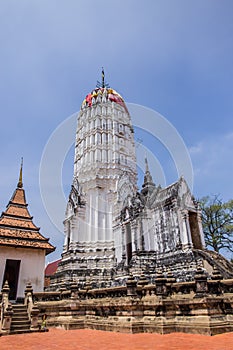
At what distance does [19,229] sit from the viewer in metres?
19.7

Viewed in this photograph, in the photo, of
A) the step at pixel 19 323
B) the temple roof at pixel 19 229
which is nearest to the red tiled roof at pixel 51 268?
the temple roof at pixel 19 229

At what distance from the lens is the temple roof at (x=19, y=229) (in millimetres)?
18211

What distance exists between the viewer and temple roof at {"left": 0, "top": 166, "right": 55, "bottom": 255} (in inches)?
717

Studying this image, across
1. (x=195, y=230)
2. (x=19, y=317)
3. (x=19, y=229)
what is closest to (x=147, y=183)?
(x=195, y=230)

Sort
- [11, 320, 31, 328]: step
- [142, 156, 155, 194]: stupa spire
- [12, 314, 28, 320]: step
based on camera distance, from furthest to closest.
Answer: [142, 156, 155, 194]: stupa spire < [12, 314, 28, 320]: step < [11, 320, 31, 328]: step

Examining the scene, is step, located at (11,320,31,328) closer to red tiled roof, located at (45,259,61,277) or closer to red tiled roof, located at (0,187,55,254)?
red tiled roof, located at (0,187,55,254)

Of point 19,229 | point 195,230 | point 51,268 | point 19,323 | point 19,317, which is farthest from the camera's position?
point 51,268

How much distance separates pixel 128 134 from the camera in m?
41.3

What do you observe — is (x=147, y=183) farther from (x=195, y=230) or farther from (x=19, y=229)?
(x=19, y=229)

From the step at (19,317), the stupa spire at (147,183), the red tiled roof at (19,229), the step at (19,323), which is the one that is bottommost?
the step at (19,323)

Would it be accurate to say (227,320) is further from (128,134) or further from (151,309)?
(128,134)

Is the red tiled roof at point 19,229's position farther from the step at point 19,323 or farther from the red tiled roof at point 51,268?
the red tiled roof at point 51,268

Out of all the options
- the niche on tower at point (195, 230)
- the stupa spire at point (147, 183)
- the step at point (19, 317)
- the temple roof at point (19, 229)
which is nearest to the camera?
the step at point (19, 317)

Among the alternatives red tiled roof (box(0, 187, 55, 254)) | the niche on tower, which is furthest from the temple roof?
the niche on tower
